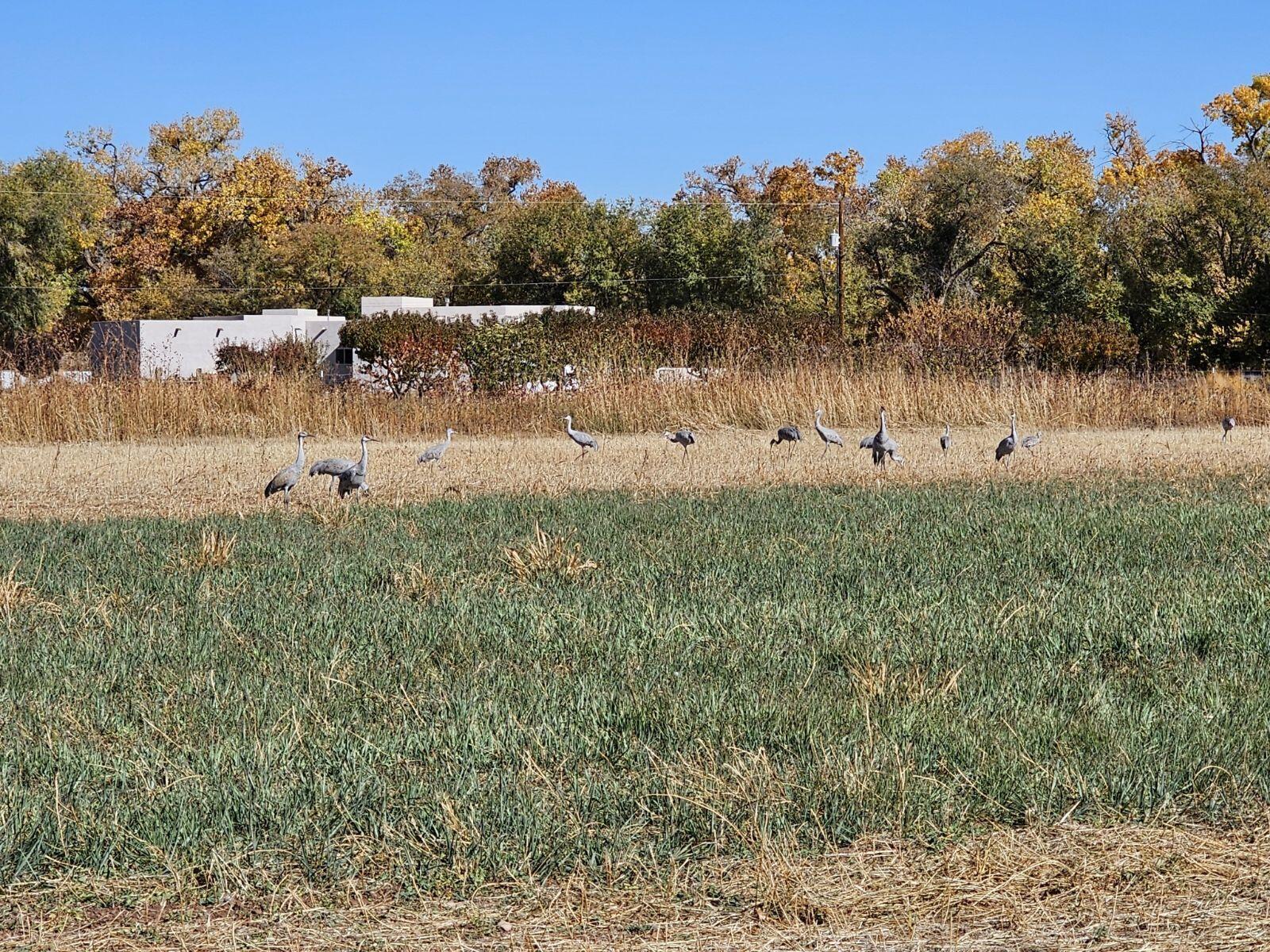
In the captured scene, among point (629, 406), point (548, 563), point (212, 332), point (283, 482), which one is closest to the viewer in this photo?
point (548, 563)

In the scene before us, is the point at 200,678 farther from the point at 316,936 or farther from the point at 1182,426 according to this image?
the point at 1182,426

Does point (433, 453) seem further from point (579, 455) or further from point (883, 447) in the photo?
point (883, 447)

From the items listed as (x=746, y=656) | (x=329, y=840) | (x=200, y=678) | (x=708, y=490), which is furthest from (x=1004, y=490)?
(x=329, y=840)

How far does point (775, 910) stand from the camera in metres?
3.89

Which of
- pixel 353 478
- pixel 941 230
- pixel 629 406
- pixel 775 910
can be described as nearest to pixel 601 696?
pixel 775 910

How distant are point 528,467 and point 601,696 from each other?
9829 mm

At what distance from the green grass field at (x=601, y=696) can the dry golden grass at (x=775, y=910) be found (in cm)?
12

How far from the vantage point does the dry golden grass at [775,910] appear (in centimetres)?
372

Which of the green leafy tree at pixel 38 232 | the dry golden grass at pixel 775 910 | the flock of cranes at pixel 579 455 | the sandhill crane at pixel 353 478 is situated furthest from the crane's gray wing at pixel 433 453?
the green leafy tree at pixel 38 232

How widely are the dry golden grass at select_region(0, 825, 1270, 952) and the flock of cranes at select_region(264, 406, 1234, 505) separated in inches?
317

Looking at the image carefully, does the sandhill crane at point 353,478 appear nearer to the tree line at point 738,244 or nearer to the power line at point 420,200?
the tree line at point 738,244

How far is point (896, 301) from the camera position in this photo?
47969 mm

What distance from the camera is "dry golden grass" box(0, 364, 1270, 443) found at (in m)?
20.2

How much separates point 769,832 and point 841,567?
4.25 metres
